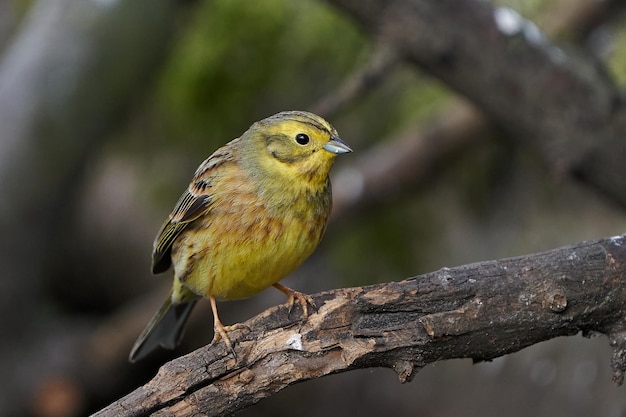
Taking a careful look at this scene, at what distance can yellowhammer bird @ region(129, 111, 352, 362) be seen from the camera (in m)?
3.39

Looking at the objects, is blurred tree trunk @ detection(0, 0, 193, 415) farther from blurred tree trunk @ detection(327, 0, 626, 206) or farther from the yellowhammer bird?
the yellowhammer bird

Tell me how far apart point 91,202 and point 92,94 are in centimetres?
124

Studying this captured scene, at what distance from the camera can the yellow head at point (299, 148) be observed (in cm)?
344

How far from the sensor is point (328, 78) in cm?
706

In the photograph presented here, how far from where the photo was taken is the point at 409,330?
113 inches

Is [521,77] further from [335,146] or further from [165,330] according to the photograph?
[165,330]

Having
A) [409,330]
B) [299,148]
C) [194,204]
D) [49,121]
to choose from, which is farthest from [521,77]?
[49,121]

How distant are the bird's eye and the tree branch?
0.76 meters

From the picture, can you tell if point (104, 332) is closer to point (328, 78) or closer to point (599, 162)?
point (328, 78)

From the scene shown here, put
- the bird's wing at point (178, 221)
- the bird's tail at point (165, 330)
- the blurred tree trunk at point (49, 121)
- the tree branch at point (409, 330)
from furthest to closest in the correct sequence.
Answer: the blurred tree trunk at point (49, 121)
the bird's tail at point (165, 330)
the bird's wing at point (178, 221)
the tree branch at point (409, 330)

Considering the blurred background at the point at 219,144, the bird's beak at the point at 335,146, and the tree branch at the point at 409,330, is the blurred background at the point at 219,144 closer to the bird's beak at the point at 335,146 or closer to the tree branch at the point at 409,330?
the bird's beak at the point at 335,146

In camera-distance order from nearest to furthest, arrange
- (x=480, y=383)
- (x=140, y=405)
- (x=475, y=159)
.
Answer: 1. (x=140, y=405)
2. (x=480, y=383)
3. (x=475, y=159)

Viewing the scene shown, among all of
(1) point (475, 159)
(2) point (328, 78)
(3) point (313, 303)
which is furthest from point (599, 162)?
(3) point (313, 303)

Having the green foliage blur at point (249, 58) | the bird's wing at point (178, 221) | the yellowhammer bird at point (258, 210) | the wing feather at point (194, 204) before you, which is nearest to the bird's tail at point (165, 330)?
the bird's wing at point (178, 221)
